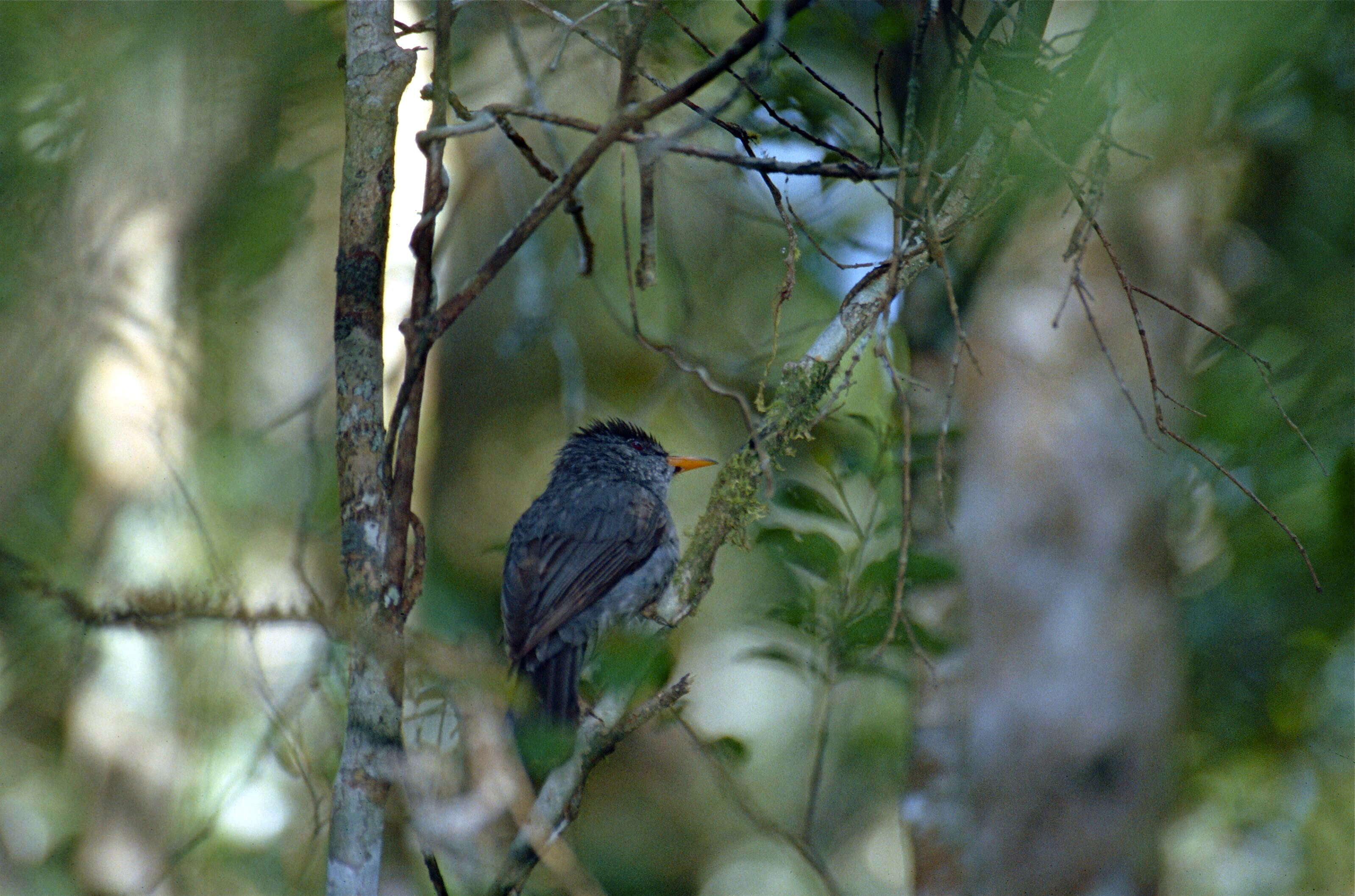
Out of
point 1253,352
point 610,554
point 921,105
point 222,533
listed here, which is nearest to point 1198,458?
point 1253,352

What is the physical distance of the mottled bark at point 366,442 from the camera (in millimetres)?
2328

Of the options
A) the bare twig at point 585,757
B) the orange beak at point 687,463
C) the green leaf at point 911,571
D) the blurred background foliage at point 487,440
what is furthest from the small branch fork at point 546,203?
the orange beak at point 687,463

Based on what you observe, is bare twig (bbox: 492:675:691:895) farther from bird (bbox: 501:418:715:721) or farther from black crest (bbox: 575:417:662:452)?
black crest (bbox: 575:417:662:452)

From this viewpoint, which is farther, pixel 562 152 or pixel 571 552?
pixel 571 552

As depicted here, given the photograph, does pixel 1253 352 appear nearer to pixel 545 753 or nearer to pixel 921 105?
pixel 921 105

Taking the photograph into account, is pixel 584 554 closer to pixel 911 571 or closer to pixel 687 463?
pixel 687 463

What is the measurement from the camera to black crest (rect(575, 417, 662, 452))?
212 inches

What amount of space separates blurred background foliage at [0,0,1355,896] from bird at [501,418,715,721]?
0.27 m

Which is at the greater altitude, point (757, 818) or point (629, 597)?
point (629, 597)

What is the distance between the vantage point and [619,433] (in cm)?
540

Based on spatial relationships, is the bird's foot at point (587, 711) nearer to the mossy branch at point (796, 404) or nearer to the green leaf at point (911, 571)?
the mossy branch at point (796, 404)

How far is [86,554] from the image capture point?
4.39 meters

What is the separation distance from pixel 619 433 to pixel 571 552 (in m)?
1.00

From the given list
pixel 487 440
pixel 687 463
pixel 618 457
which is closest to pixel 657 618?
pixel 687 463
